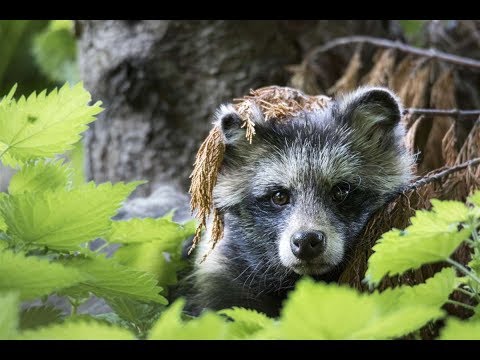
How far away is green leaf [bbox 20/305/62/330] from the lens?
1951 mm

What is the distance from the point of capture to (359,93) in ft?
10.6

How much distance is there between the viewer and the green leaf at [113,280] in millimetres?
1784

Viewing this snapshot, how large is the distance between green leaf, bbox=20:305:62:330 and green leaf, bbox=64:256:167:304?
0.53ft

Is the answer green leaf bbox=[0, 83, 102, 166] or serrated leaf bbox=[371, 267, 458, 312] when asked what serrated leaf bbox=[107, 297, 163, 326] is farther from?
serrated leaf bbox=[371, 267, 458, 312]

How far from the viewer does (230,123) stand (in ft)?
10.3

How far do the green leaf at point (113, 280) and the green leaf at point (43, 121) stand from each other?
1.25ft

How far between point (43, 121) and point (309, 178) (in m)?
1.39

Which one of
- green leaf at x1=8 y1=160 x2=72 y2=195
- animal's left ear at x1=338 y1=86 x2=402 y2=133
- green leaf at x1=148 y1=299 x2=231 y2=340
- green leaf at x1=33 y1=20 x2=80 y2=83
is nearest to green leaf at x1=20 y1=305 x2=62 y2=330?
green leaf at x1=8 y1=160 x2=72 y2=195

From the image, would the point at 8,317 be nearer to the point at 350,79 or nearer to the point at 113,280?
the point at 113,280

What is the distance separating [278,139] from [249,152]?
163mm

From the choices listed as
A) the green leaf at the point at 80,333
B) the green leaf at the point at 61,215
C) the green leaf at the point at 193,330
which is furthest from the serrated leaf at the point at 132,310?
the green leaf at the point at 193,330
